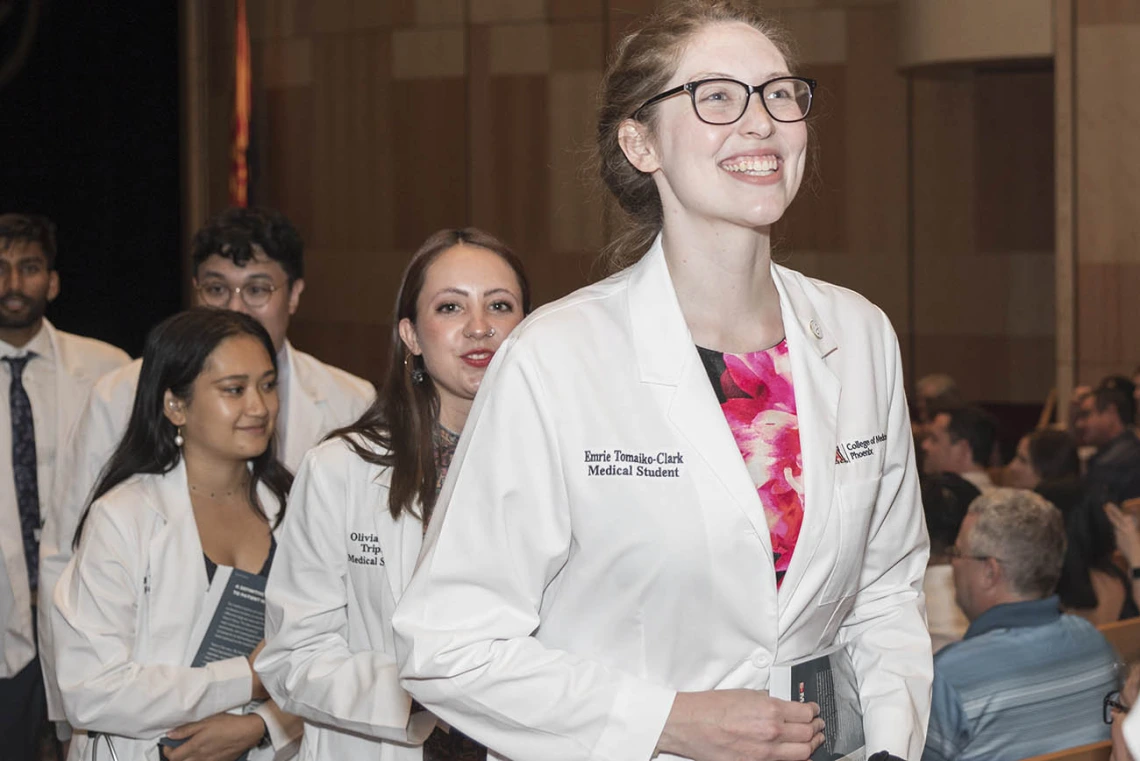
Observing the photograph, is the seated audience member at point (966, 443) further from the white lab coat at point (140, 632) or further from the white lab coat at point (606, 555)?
the white lab coat at point (606, 555)

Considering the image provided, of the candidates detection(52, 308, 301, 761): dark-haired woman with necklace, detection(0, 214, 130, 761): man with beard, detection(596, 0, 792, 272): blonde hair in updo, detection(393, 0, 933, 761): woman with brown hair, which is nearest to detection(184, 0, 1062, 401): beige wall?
detection(0, 214, 130, 761): man with beard

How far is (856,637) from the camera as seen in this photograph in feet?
6.73

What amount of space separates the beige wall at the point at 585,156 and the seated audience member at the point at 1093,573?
5.24 meters

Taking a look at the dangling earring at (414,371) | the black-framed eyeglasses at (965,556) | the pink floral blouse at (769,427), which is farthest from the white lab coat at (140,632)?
the black-framed eyeglasses at (965,556)

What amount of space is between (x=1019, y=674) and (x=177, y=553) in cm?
203

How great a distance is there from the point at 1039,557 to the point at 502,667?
2.47 meters

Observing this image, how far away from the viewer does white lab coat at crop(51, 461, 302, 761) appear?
2.94m

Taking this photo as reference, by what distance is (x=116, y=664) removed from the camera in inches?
117

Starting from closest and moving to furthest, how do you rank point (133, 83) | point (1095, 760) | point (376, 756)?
point (376, 756), point (1095, 760), point (133, 83)

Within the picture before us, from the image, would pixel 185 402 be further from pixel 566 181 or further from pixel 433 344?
pixel 566 181

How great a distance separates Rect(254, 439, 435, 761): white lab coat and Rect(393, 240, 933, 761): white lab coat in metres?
0.89

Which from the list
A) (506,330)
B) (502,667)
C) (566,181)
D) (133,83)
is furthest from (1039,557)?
(133,83)

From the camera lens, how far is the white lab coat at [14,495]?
4234 millimetres

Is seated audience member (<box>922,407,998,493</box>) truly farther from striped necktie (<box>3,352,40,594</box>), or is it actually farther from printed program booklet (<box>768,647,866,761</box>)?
printed program booklet (<box>768,647,866,761</box>)
